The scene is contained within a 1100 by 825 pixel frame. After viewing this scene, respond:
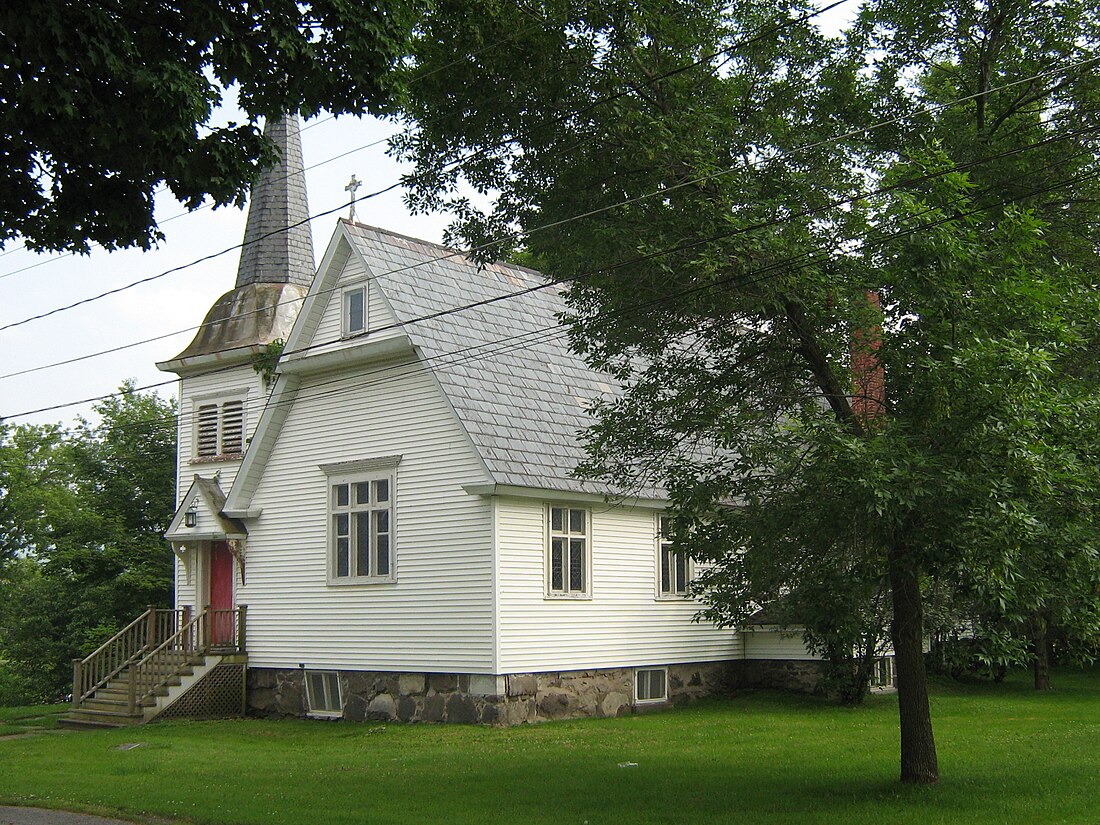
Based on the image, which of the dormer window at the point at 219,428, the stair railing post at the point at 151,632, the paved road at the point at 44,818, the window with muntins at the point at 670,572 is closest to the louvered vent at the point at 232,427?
the dormer window at the point at 219,428

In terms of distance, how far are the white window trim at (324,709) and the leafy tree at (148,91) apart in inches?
543

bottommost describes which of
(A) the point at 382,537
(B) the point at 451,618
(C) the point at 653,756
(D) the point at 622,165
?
(C) the point at 653,756

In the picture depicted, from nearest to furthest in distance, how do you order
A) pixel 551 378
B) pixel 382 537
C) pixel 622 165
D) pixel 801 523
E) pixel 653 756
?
pixel 801 523, pixel 622 165, pixel 653 756, pixel 382 537, pixel 551 378

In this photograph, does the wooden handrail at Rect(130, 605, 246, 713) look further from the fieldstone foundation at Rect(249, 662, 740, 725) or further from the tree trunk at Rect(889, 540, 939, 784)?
the tree trunk at Rect(889, 540, 939, 784)

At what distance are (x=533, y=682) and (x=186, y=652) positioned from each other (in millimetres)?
7907

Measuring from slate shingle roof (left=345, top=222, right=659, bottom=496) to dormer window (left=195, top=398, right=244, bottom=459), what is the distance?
661cm

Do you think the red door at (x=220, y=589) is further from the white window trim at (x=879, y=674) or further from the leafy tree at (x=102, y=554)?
the white window trim at (x=879, y=674)

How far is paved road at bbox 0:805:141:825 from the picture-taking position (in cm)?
1262

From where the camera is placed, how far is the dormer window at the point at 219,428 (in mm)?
27438

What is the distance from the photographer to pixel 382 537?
22.5 meters

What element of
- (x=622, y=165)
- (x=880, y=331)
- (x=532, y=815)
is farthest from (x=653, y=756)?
(x=622, y=165)

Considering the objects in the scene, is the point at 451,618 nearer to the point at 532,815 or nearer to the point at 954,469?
the point at 532,815

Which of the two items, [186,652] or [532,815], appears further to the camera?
[186,652]

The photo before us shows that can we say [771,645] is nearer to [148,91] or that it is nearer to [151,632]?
[151,632]
